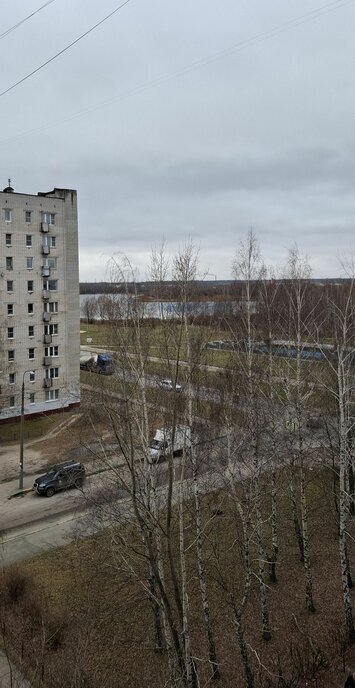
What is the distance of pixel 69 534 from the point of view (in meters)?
17.6

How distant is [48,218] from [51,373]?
10.8 metres

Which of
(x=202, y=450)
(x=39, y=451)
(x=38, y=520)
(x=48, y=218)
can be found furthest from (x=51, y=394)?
(x=202, y=450)

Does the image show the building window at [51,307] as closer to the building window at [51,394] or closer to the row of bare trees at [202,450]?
the building window at [51,394]

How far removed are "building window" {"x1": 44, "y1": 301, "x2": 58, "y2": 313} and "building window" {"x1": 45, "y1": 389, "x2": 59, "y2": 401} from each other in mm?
5606

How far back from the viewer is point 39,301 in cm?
3550

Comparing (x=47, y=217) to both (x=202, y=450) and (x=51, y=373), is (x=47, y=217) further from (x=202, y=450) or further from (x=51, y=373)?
(x=202, y=450)

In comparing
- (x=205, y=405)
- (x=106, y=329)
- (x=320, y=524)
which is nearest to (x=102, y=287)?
(x=106, y=329)

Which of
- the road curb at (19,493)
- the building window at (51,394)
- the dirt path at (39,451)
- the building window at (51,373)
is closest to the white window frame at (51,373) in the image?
the building window at (51,373)

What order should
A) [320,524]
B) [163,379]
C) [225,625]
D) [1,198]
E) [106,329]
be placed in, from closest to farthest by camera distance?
[106,329]
[163,379]
[225,625]
[320,524]
[1,198]

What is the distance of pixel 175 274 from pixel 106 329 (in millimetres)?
1607

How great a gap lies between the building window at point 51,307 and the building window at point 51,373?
13.6ft

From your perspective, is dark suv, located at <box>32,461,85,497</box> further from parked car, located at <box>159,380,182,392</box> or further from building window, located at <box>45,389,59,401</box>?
building window, located at <box>45,389,59,401</box>

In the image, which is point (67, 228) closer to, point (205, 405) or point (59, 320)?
point (59, 320)

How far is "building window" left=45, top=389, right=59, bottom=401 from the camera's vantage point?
1427 inches
